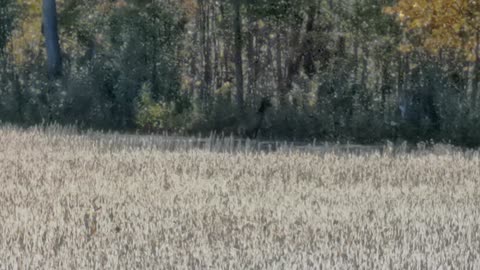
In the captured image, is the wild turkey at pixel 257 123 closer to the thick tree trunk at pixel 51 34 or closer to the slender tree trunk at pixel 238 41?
the slender tree trunk at pixel 238 41

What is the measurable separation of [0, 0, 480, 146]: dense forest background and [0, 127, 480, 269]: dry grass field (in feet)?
25.6

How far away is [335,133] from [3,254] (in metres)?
17.1

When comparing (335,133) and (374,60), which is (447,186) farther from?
(374,60)

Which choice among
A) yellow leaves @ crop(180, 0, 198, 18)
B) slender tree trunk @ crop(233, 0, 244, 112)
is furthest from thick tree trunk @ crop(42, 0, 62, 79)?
slender tree trunk @ crop(233, 0, 244, 112)

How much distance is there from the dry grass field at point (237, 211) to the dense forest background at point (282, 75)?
7805 millimetres

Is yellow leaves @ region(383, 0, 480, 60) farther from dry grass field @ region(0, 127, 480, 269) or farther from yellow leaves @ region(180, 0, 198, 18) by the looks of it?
yellow leaves @ region(180, 0, 198, 18)

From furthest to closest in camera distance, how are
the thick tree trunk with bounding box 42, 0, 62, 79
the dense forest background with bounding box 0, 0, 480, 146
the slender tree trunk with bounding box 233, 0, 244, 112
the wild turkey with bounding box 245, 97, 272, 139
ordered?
the thick tree trunk with bounding box 42, 0, 62, 79, the slender tree trunk with bounding box 233, 0, 244, 112, the wild turkey with bounding box 245, 97, 272, 139, the dense forest background with bounding box 0, 0, 480, 146

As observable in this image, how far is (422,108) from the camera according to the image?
24297 millimetres

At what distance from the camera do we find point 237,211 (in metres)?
9.80

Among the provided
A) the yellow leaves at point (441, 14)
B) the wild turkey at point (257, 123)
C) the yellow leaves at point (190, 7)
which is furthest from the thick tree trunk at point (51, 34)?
the yellow leaves at point (441, 14)

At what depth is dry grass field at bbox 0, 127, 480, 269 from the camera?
7566mm

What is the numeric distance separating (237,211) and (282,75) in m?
21.2

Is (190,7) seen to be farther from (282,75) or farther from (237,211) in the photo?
(237,211)

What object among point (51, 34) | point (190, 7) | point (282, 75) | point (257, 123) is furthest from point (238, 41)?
point (51, 34)
